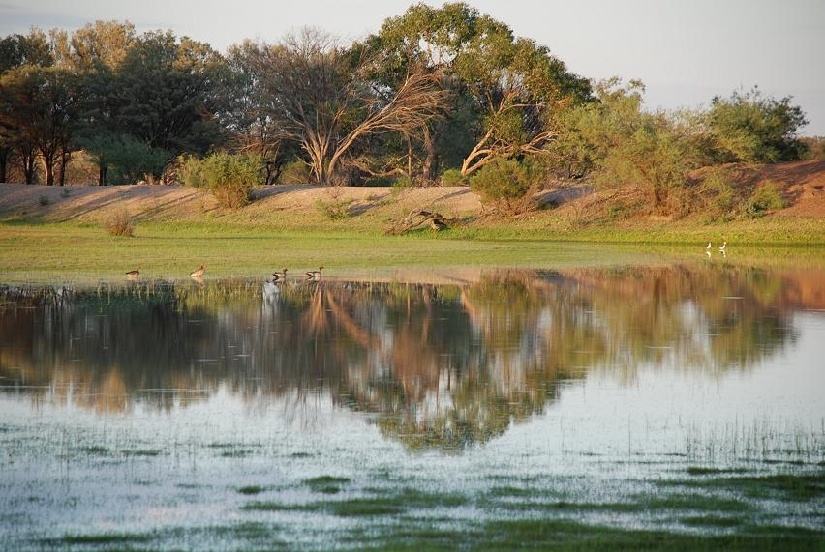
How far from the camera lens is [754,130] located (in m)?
62.7

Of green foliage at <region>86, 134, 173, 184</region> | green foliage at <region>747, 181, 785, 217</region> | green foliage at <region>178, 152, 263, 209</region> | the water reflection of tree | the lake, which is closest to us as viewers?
the lake

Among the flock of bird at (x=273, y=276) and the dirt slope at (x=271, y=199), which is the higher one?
the dirt slope at (x=271, y=199)

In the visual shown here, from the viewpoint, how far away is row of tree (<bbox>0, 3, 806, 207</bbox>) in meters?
65.2

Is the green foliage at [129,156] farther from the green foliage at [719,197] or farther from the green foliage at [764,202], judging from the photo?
the green foliage at [764,202]

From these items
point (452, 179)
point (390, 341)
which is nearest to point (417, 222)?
point (452, 179)

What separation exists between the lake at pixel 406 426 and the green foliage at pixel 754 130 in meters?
32.9

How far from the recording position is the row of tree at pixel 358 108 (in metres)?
65.2

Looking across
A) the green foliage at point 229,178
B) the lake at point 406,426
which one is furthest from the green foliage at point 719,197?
the lake at point 406,426

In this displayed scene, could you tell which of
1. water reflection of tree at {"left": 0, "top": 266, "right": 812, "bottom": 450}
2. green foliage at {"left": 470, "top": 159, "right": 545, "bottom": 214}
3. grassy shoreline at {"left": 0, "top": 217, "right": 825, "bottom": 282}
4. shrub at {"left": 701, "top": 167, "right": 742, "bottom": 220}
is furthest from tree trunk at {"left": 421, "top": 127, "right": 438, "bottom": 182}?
water reflection of tree at {"left": 0, "top": 266, "right": 812, "bottom": 450}

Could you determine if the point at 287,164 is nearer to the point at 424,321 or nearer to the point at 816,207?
the point at 816,207

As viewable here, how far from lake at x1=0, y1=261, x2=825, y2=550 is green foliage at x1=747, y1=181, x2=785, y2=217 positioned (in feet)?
99.9

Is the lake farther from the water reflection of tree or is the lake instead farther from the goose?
the goose

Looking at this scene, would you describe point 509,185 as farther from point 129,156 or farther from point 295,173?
point 295,173

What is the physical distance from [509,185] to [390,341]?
37.3 metres
